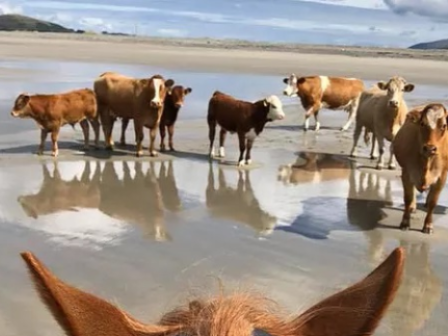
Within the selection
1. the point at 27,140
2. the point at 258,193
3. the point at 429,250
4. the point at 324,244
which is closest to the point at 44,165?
the point at 27,140

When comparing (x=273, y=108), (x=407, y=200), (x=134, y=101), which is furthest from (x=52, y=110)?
(x=407, y=200)

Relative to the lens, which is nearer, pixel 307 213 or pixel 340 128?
pixel 307 213

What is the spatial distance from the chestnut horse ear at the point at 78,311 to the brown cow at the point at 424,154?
7153 mm

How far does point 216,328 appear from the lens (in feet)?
4.55

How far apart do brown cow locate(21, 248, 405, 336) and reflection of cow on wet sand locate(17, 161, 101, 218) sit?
7.44m

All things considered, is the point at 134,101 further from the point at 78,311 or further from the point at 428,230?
the point at 78,311

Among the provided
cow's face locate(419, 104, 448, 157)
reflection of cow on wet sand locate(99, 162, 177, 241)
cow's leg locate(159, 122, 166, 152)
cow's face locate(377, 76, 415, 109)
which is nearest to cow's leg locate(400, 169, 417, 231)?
cow's face locate(419, 104, 448, 157)

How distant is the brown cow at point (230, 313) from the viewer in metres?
1.46

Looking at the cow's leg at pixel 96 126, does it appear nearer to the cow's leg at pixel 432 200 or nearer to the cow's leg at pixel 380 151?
the cow's leg at pixel 380 151

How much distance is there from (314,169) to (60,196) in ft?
15.2

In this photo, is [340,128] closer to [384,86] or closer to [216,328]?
[384,86]

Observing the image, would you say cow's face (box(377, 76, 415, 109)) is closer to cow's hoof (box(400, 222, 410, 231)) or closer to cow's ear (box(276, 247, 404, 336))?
cow's hoof (box(400, 222, 410, 231))

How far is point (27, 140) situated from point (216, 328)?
13.3 meters

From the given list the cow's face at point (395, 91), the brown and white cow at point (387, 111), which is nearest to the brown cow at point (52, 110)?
the brown and white cow at point (387, 111)
